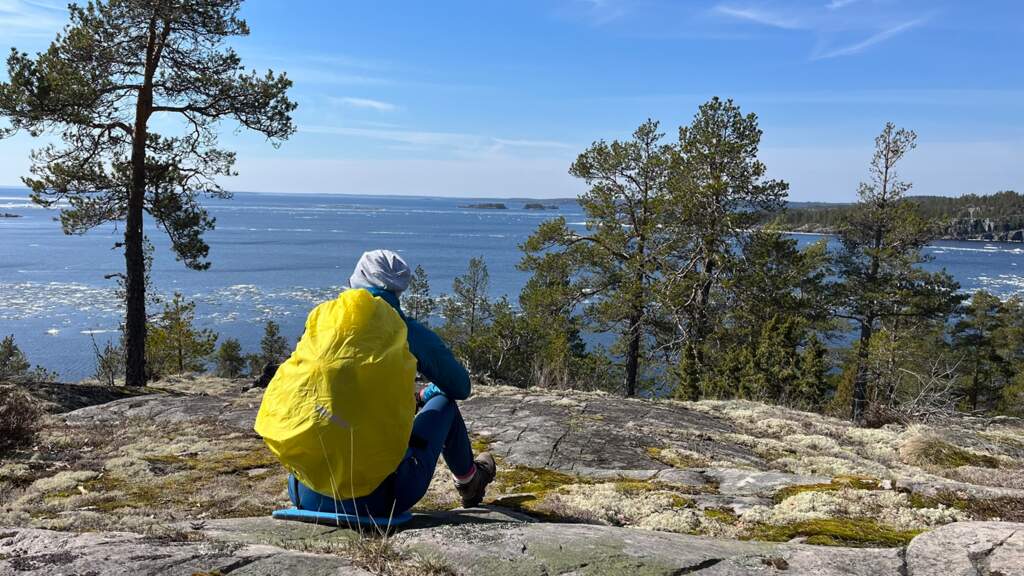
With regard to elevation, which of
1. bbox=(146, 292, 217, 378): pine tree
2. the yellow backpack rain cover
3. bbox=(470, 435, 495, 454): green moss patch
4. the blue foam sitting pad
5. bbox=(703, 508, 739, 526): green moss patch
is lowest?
bbox=(146, 292, 217, 378): pine tree

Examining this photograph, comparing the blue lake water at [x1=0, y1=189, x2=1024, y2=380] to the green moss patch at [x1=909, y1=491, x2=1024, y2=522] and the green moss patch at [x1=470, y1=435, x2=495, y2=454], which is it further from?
the green moss patch at [x1=909, y1=491, x2=1024, y2=522]

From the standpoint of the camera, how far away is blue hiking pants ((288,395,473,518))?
11.8 ft

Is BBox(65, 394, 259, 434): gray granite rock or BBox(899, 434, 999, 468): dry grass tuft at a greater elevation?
BBox(899, 434, 999, 468): dry grass tuft

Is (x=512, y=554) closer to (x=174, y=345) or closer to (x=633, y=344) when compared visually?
(x=633, y=344)

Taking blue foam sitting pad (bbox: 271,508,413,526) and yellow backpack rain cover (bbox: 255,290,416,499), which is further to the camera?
blue foam sitting pad (bbox: 271,508,413,526)

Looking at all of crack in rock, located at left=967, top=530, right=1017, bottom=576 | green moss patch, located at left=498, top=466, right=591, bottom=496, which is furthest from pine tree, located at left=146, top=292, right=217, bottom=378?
crack in rock, located at left=967, top=530, right=1017, bottom=576

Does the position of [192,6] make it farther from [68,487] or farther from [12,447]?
[68,487]

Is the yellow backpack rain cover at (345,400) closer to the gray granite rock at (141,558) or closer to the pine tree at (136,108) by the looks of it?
the gray granite rock at (141,558)

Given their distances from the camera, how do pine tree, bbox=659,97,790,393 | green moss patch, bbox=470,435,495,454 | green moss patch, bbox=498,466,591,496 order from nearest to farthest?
green moss patch, bbox=498,466,591,496
green moss patch, bbox=470,435,495,454
pine tree, bbox=659,97,790,393

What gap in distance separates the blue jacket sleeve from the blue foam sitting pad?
0.77 metres

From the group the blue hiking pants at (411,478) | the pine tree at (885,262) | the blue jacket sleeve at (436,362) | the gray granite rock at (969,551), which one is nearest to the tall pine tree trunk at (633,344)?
the pine tree at (885,262)

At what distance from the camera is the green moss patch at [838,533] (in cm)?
383

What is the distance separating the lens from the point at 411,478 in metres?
3.67

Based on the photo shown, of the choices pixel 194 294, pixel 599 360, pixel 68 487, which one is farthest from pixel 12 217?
pixel 68 487
